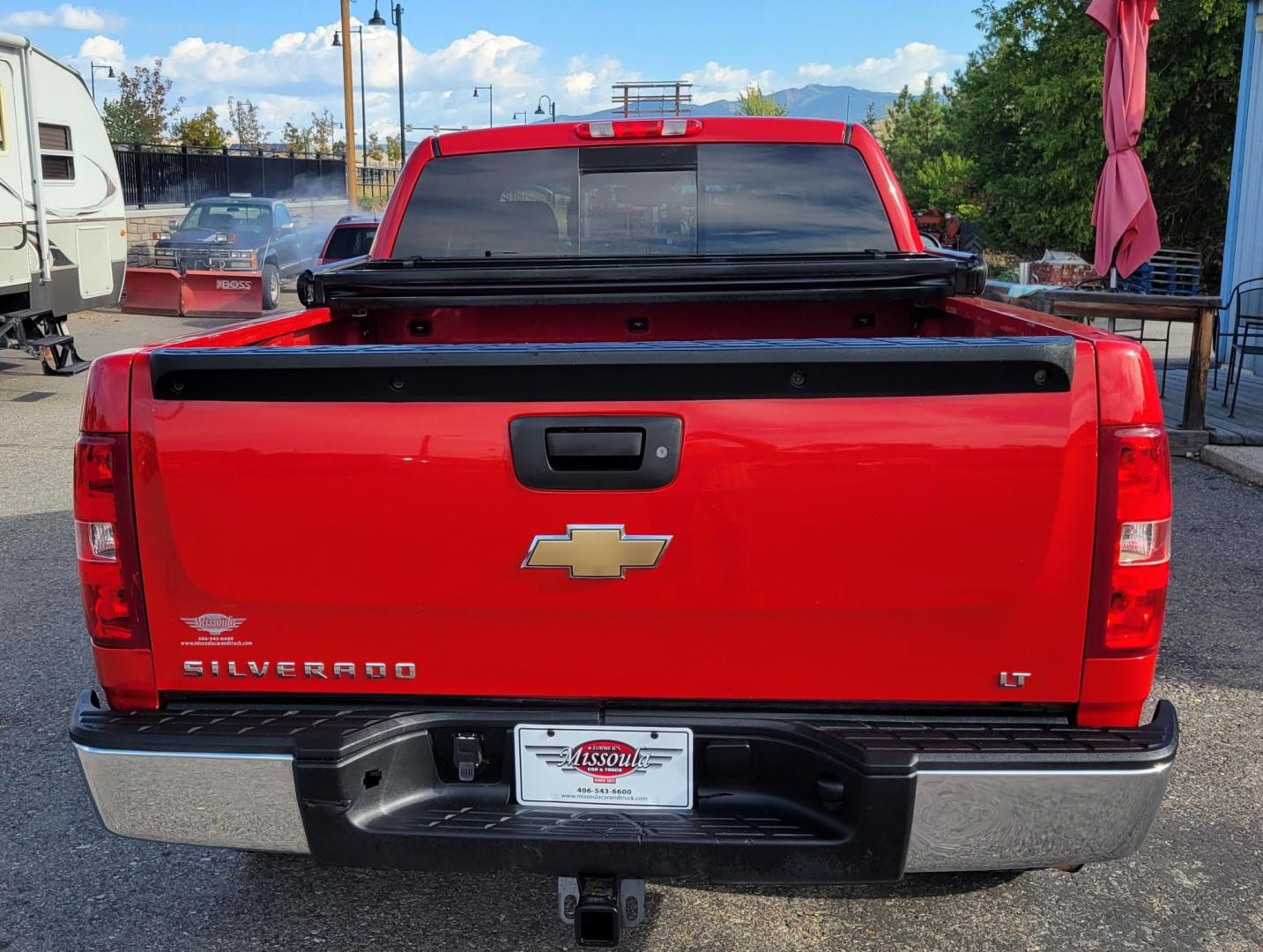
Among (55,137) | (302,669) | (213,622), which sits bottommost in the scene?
(302,669)

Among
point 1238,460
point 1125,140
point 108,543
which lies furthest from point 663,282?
point 1125,140

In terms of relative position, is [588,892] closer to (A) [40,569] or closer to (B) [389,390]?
(B) [389,390]

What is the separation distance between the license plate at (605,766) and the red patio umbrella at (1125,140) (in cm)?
907

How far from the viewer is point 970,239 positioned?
81.7 feet

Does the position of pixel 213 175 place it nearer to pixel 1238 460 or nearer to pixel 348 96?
pixel 348 96

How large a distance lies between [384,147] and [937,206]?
59943 mm

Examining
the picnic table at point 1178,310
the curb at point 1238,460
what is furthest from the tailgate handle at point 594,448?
the picnic table at point 1178,310

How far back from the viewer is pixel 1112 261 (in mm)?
10508

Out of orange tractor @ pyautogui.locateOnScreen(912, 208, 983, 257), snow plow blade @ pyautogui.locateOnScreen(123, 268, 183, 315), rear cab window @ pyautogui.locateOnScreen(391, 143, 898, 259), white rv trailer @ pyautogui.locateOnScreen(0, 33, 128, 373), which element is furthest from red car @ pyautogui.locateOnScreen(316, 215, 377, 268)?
orange tractor @ pyautogui.locateOnScreen(912, 208, 983, 257)

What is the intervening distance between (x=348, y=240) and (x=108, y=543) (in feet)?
42.0

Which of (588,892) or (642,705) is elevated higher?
(642,705)

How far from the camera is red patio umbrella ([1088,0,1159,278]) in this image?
995 centimetres

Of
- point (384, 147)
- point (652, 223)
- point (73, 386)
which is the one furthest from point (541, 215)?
point (384, 147)

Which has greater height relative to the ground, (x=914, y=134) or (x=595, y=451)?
(x=914, y=134)
